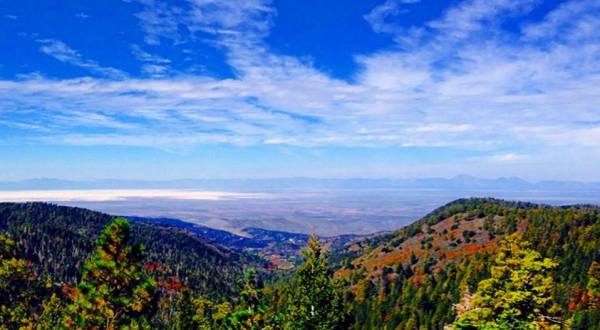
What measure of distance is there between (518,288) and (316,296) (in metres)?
14.8

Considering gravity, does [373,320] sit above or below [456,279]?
below

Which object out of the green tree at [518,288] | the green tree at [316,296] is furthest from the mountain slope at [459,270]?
the green tree at [316,296]

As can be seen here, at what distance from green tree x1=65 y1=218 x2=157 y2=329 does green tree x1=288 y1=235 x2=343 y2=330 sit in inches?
504

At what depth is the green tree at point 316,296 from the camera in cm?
3816

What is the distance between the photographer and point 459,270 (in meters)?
157

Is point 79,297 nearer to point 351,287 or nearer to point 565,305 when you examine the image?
point 565,305

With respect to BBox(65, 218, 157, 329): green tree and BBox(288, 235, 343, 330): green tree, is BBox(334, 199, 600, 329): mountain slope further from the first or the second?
BBox(65, 218, 157, 329): green tree

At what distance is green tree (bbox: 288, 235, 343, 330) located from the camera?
3816cm

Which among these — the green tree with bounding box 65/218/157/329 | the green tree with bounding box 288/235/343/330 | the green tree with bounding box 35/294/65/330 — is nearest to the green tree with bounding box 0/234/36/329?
the green tree with bounding box 35/294/65/330

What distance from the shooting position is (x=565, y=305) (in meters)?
105

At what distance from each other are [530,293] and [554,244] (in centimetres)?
13365

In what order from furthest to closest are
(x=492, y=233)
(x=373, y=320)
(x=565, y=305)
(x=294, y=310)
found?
1. (x=492, y=233)
2. (x=373, y=320)
3. (x=565, y=305)
4. (x=294, y=310)

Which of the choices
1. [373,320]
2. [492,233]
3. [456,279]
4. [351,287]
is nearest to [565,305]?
[456,279]

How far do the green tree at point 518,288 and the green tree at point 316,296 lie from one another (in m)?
10.9
